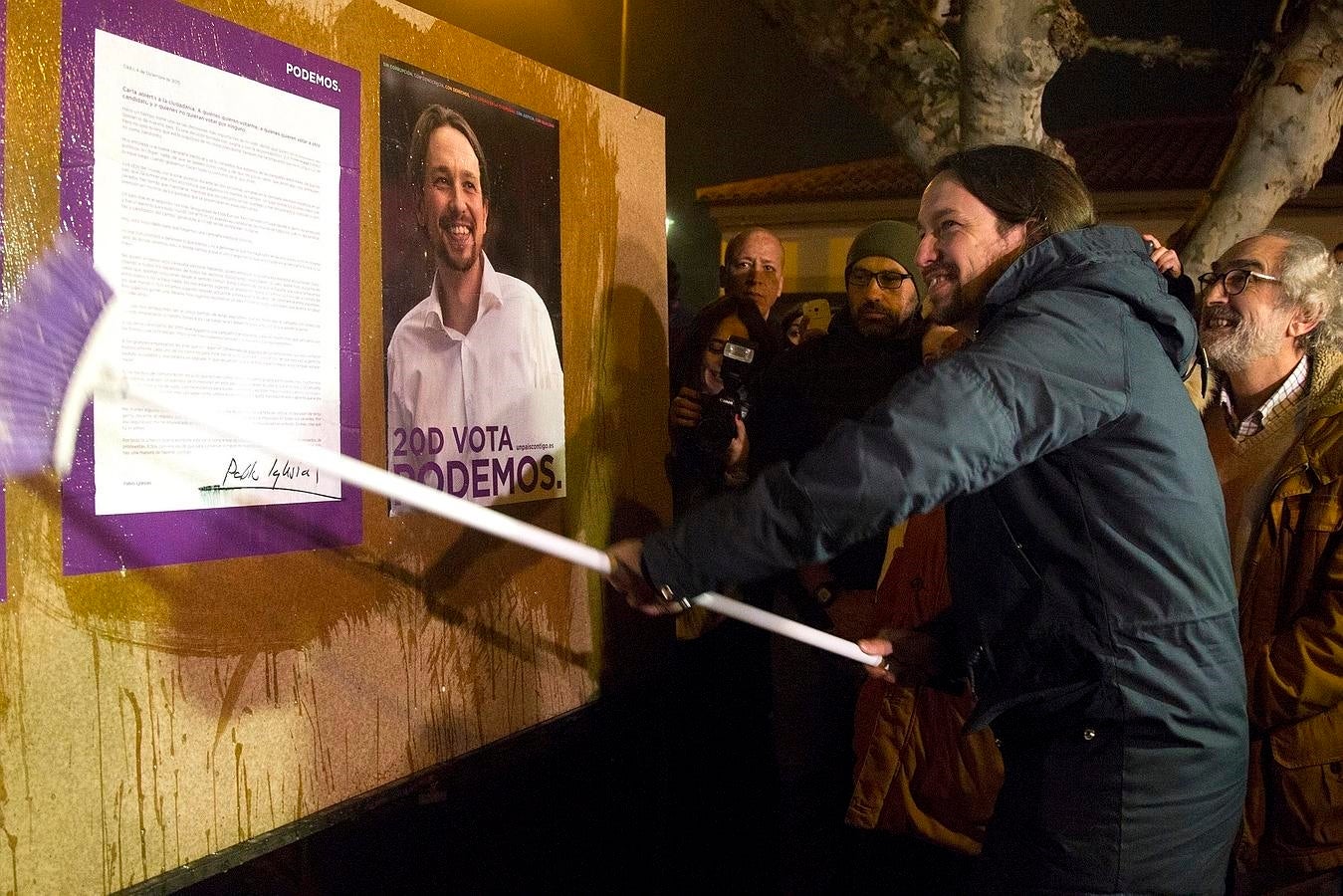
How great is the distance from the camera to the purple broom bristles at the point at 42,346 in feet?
4.88

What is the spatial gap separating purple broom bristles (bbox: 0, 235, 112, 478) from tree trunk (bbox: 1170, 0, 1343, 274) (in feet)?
19.2

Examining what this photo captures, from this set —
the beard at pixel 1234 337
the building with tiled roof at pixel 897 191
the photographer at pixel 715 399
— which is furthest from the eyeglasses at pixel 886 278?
the building with tiled roof at pixel 897 191

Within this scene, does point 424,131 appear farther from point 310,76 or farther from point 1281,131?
point 1281,131

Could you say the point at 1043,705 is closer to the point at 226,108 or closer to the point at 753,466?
the point at 753,466

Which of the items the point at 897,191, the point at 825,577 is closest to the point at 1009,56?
the point at 825,577

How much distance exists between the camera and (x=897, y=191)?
18.2 meters

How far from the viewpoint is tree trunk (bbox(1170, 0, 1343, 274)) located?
18.0 feet

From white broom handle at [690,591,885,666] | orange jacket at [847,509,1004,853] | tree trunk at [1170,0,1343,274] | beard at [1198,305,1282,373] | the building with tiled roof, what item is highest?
the building with tiled roof

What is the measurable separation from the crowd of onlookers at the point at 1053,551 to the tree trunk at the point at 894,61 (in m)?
2.49

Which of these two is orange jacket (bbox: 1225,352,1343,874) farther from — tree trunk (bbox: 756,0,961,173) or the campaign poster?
tree trunk (bbox: 756,0,961,173)

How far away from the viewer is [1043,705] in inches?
67.2

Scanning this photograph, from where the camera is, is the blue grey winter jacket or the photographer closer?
the blue grey winter jacket
